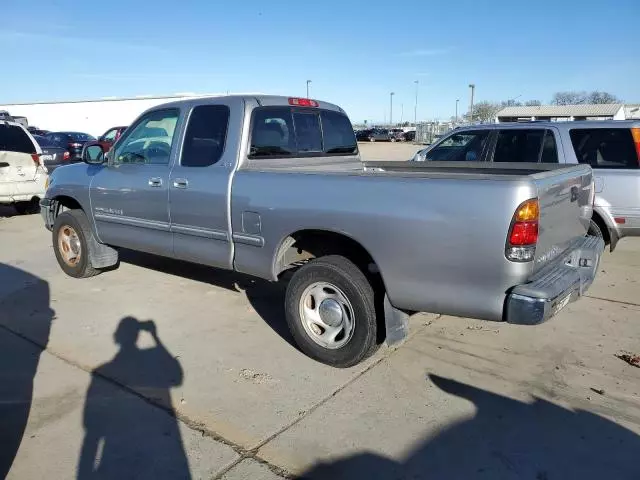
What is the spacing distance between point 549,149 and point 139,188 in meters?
4.98

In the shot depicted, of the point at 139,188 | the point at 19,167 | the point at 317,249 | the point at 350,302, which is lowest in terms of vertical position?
the point at 350,302

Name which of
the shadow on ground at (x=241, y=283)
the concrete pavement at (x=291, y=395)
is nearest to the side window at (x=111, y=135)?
the shadow on ground at (x=241, y=283)

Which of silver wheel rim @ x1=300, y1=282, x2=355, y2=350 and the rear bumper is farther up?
the rear bumper

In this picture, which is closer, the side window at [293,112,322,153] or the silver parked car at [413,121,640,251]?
the side window at [293,112,322,153]

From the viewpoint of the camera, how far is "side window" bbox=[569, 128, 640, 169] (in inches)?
239

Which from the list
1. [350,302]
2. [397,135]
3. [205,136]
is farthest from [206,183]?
[397,135]

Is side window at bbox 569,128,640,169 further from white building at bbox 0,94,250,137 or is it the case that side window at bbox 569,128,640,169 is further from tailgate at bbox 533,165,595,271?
white building at bbox 0,94,250,137

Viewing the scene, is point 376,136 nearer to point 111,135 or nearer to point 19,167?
point 111,135

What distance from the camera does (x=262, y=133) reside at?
14.9 ft

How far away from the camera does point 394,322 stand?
3664 millimetres

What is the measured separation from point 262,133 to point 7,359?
274cm

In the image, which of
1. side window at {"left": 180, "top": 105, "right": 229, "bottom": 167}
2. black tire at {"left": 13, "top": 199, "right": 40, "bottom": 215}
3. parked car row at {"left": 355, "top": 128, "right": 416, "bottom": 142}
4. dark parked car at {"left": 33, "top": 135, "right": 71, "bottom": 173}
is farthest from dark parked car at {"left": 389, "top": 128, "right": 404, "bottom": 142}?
side window at {"left": 180, "top": 105, "right": 229, "bottom": 167}

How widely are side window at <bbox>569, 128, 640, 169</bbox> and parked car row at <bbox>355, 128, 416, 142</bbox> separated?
164ft

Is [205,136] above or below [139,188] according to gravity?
above
